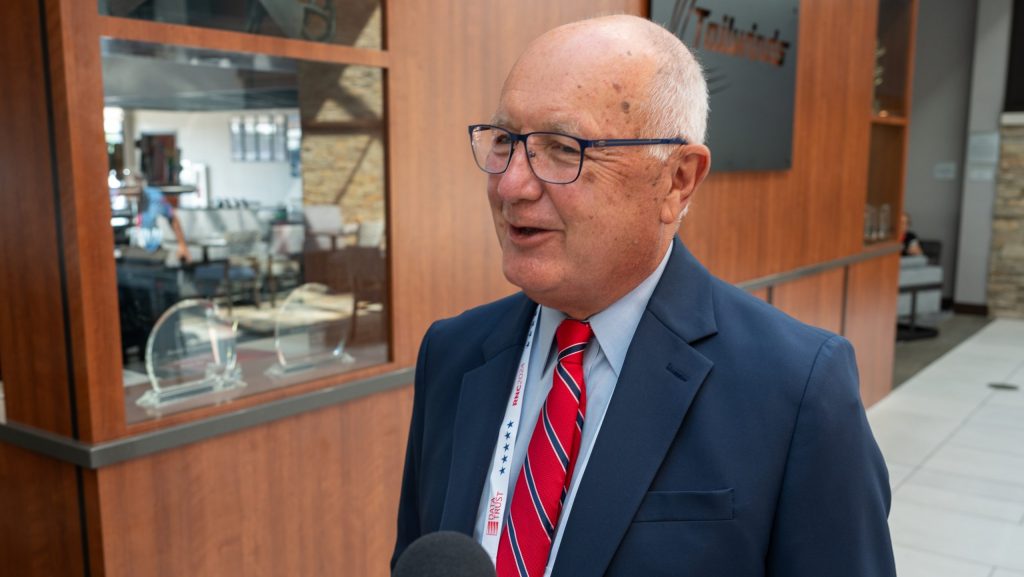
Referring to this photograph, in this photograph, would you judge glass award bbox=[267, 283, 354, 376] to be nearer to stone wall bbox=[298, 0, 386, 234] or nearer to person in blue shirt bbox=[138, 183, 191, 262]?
stone wall bbox=[298, 0, 386, 234]

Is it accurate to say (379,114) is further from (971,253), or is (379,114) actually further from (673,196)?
(971,253)

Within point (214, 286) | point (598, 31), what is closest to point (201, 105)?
point (214, 286)

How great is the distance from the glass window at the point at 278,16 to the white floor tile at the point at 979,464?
4.78 metres

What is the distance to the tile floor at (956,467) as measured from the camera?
438 centimetres

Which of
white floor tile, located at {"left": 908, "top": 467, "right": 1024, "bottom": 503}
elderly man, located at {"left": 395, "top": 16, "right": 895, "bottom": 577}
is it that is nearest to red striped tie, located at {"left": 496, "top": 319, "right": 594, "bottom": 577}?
elderly man, located at {"left": 395, "top": 16, "right": 895, "bottom": 577}

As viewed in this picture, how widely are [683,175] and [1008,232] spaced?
42.2 ft

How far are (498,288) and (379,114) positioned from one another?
89cm

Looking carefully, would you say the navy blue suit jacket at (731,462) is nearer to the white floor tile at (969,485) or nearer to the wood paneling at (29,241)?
the wood paneling at (29,241)

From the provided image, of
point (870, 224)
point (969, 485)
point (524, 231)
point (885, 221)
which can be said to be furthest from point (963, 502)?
point (524, 231)

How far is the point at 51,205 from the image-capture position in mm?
2131

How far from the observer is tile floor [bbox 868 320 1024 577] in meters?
4.38

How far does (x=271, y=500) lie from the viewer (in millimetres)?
2668

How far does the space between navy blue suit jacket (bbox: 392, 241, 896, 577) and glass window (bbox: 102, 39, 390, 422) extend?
1.65 metres

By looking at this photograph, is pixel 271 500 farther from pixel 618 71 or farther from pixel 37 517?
pixel 618 71
